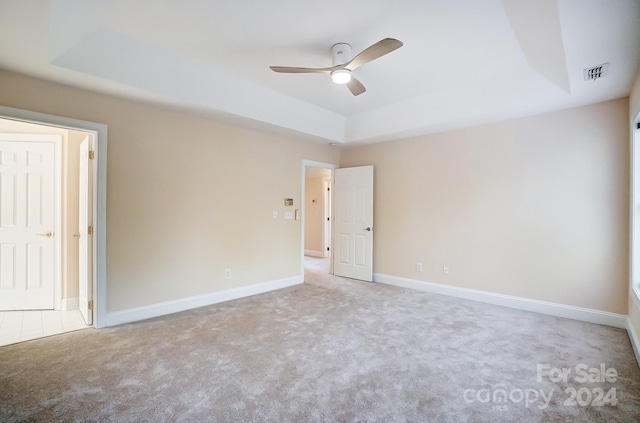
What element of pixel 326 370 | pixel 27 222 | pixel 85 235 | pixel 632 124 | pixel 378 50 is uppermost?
pixel 378 50

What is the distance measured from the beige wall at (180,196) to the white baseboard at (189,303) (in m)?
0.07

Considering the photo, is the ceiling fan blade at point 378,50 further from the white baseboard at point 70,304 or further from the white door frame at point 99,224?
the white baseboard at point 70,304

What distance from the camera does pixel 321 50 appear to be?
2938mm

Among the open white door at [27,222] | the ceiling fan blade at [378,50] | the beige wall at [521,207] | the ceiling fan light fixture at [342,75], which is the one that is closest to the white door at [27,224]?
the open white door at [27,222]

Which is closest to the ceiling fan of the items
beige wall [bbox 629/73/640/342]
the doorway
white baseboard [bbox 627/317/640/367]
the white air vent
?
the white air vent

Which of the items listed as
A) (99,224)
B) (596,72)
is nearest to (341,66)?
(596,72)

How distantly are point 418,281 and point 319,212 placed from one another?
4081 millimetres

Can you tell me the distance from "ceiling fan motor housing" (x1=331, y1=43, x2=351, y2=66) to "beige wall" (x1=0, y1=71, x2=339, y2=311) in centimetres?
205

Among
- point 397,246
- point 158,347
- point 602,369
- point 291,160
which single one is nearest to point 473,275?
point 397,246

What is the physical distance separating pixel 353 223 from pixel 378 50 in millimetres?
3661

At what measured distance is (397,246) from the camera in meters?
5.15

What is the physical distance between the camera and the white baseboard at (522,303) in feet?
11.0

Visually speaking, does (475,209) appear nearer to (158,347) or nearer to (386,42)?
(386,42)

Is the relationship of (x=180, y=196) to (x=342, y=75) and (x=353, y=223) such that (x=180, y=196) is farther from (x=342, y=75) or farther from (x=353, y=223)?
(x=353, y=223)
